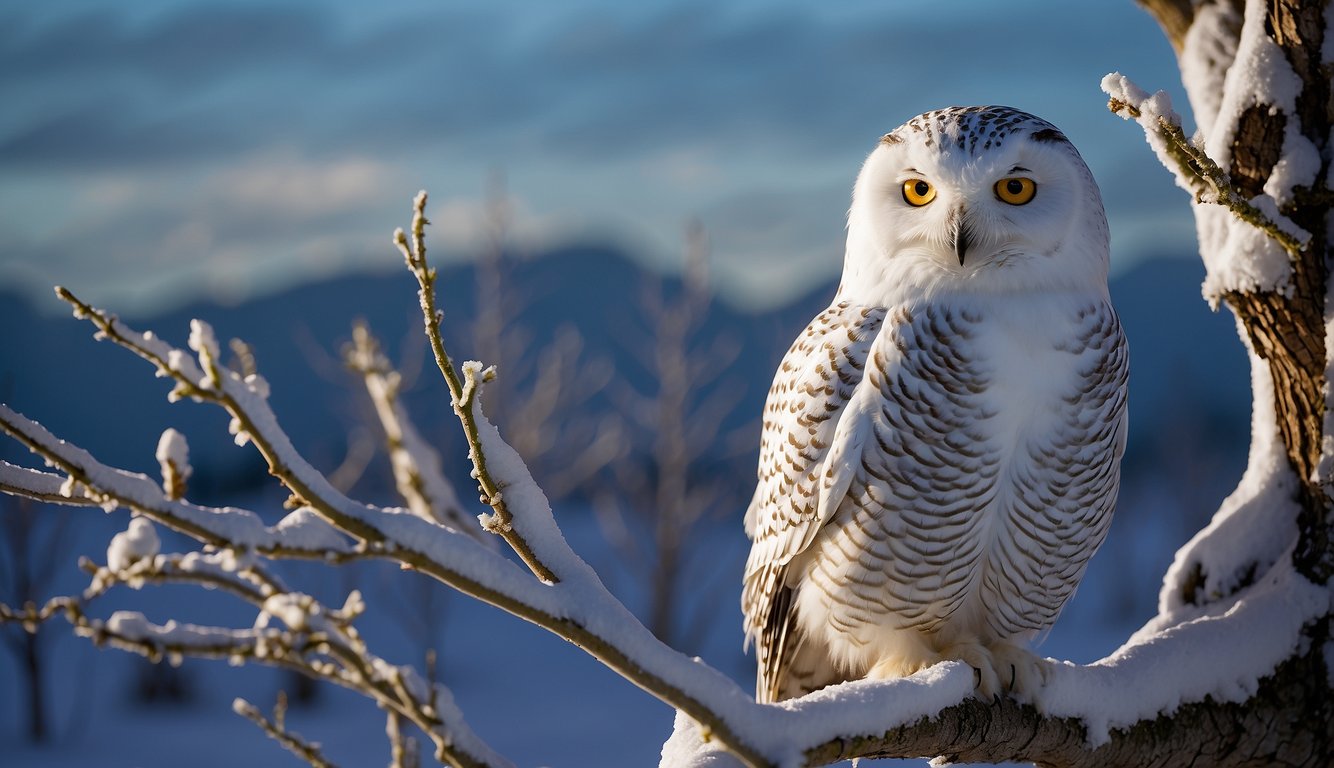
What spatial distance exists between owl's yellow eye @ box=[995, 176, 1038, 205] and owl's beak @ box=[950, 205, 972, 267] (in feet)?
0.25

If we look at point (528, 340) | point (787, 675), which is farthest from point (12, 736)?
point (787, 675)

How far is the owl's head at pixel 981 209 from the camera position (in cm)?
179

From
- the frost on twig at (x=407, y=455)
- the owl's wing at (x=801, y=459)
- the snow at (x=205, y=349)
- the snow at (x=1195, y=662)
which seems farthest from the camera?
the frost on twig at (x=407, y=455)

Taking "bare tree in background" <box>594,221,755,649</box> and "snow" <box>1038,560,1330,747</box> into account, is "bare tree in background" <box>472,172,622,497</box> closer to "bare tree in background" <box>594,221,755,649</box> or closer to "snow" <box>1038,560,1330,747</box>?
"bare tree in background" <box>594,221,755,649</box>

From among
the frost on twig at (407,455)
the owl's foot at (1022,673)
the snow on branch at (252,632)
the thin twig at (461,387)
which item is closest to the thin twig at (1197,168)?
the owl's foot at (1022,673)

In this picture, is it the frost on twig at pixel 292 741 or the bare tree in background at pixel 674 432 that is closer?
the frost on twig at pixel 292 741

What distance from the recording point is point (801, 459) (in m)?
1.97

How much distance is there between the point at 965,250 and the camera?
5.95ft

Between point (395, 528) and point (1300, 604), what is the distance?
2.01 meters

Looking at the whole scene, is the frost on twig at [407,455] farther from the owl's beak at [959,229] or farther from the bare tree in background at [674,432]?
the bare tree in background at [674,432]

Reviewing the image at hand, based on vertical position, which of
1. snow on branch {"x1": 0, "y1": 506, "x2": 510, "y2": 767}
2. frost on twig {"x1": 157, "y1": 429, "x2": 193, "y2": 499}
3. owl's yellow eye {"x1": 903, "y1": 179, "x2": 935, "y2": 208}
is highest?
owl's yellow eye {"x1": 903, "y1": 179, "x2": 935, "y2": 208}

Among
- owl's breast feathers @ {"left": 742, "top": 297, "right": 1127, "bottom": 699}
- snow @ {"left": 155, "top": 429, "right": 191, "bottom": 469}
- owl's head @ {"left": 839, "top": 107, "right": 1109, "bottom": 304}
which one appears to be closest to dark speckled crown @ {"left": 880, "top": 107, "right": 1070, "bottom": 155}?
owl's head @ {"left": 839, "top": 107, "right": 1109, "bottom": 304}

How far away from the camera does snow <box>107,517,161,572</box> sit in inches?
39.3

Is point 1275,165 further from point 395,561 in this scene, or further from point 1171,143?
point 395,561
